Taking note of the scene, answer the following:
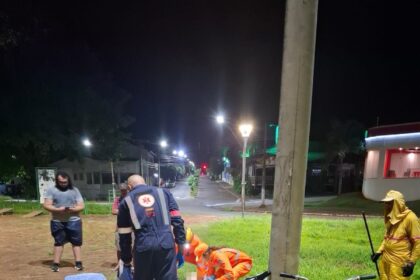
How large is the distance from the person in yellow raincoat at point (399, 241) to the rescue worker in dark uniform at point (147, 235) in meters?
2.67

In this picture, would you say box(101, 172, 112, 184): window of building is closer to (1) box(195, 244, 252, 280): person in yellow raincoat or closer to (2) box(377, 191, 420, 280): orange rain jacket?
(1) box(195, 244, 252, 280): person in yellow raincoat

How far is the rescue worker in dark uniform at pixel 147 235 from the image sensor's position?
397cm

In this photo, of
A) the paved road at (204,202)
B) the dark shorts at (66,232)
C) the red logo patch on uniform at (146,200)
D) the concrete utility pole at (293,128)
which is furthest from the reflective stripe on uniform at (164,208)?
the paved road at (204,202)

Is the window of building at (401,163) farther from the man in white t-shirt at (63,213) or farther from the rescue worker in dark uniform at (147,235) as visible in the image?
the rescue worker in dark uniform at (147,235)

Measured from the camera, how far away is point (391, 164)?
2384 centimetres

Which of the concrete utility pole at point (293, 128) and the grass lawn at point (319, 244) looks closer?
the concrete utility pole at point (293, 128)

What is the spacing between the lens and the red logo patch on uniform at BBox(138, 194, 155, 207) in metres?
4.08

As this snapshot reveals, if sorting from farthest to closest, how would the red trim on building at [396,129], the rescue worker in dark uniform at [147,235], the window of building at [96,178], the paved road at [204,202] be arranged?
the window of building at [96,178] < the red trim on building at [396,129] < the paved road at [204,202] < the rescue worker in dark uniform at [147,235]

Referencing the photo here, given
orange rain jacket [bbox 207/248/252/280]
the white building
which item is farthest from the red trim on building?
orange rain jacket [bbox 207/248/252/280]

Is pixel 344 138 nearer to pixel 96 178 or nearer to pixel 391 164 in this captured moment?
pixel 391 164

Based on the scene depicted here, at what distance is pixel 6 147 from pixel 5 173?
2723 millimetres

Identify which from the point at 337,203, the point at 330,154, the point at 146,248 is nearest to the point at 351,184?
the point at 330,154

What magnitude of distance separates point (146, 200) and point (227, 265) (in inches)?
45.0

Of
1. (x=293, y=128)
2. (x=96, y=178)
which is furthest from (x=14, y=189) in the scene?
(x=293, y=128)
